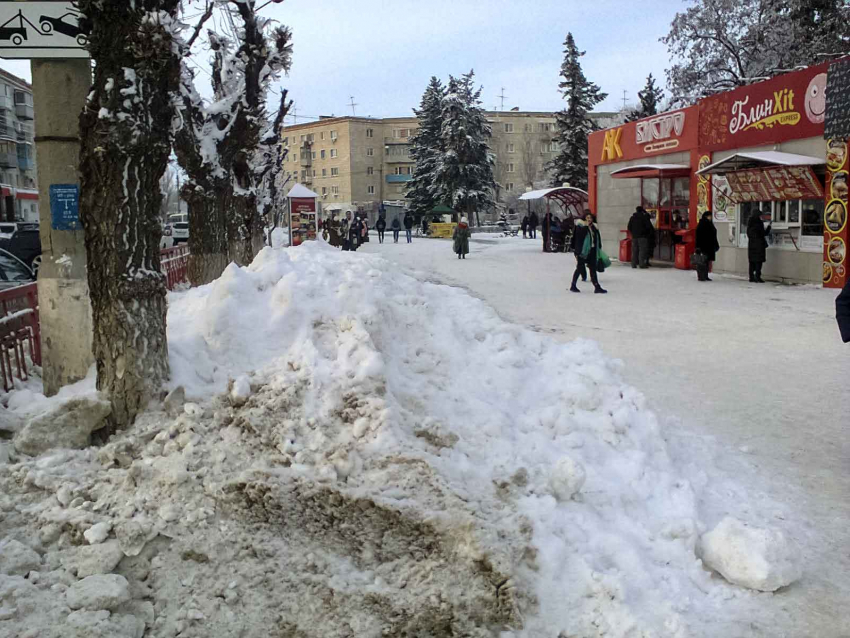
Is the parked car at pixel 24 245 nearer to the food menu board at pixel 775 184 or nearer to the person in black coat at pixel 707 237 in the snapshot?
the person in black coat at pixel 707 237

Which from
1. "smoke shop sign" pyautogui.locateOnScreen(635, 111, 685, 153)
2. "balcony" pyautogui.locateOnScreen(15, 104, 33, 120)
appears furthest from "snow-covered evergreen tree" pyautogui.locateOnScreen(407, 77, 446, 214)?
"smoke shop sign" pyautogui.locateOnScreen(635, 111, 685, 153)

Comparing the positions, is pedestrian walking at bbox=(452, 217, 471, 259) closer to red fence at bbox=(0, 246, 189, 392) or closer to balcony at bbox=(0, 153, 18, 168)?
red fence at bbox=(0, 246, 189, 392)

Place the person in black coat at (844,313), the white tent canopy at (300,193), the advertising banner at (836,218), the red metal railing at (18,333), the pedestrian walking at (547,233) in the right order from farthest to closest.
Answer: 1. the pedestrian walking at (547,233)
2. the white tent canopy at (300,193)
3. the advertising banner at (836,218)
4. the red metal railing at (18,333)
5. the person in black coat at (844,313)

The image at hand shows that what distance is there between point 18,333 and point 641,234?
62.6 ft

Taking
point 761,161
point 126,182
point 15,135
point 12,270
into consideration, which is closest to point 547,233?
point 761,161

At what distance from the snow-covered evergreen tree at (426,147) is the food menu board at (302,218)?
3065 cm

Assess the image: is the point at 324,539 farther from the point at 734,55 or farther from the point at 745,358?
the point at 734,55

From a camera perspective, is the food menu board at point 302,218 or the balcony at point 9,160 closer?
the food menu board at point 302,218

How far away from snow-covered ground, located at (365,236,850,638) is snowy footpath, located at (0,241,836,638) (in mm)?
52

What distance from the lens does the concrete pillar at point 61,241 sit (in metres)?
5.56

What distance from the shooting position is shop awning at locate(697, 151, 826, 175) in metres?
16.1

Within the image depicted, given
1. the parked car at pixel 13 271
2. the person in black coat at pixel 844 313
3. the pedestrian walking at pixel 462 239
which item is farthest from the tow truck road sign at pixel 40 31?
the pedestrian walking at pixel 462 239

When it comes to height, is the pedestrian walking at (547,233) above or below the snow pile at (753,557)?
above

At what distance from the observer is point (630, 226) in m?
22.9
